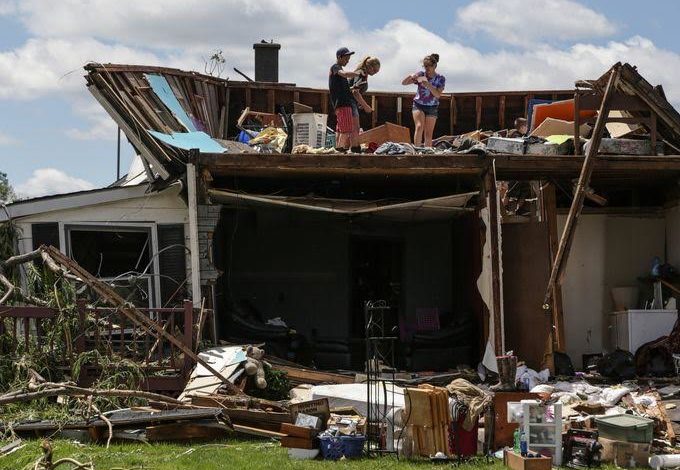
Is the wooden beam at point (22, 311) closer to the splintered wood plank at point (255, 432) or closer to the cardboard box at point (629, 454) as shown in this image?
the splintered wood plank at point (255, 432)

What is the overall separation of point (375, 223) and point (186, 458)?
9.01 m

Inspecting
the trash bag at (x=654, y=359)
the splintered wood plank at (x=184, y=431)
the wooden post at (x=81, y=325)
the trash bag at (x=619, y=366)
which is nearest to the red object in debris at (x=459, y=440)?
the splintered wood plank at (x=184, y=431)

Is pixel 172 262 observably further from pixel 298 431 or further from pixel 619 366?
pixel 619 366

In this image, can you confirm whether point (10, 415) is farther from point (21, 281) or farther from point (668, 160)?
point (668, 160)

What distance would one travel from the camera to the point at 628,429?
9648mm

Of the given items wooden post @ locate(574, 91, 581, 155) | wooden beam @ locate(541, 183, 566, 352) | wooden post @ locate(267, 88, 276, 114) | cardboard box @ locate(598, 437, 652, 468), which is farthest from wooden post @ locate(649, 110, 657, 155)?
wooden post @ locate(267, 88, 276, 114)

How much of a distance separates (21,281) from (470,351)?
22.1ft

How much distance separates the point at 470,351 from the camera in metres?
15.8

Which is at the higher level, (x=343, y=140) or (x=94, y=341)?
(x=343, y=140)

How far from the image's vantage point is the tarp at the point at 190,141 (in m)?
13.9

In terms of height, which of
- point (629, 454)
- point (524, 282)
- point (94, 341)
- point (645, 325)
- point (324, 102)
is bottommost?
point (629, 454)

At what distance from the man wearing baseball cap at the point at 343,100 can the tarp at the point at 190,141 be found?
1714 mm

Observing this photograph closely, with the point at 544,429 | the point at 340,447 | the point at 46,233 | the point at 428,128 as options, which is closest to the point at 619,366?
the point at 428,128

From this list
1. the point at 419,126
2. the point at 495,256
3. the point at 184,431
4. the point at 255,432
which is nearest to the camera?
the point at 184,431
